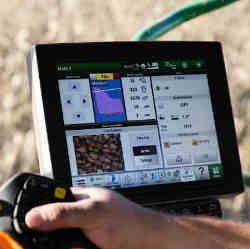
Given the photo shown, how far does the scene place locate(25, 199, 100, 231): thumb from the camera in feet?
2.81

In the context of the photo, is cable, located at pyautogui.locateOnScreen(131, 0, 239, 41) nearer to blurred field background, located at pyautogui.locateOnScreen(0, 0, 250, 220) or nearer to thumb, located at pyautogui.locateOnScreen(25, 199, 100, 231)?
thumb, located at pyautogui.locateOnScreen(25, 199, 100, 231)

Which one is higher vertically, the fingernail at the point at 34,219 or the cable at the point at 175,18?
the cable at the point at 175,18

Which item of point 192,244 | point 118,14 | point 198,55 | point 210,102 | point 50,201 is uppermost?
point 118,14

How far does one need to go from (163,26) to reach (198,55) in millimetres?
190

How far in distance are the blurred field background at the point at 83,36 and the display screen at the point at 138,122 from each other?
2360 mm

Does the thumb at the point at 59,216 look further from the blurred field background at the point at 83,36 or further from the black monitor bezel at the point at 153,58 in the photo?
the blurred field background at the point at 83,36

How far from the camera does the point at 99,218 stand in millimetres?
905

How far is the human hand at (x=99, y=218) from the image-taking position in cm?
86

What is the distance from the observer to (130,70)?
141 centimetres

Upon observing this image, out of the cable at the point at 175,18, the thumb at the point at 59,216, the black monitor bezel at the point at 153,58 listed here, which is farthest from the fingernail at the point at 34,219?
the cable at the point at 175,18

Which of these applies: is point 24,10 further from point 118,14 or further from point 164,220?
point 164,220

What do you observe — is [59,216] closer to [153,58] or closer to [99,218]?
[99,218]

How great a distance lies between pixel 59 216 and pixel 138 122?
21.5 inches

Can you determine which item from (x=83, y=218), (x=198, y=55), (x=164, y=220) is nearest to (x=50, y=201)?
(x=83, y=218)
